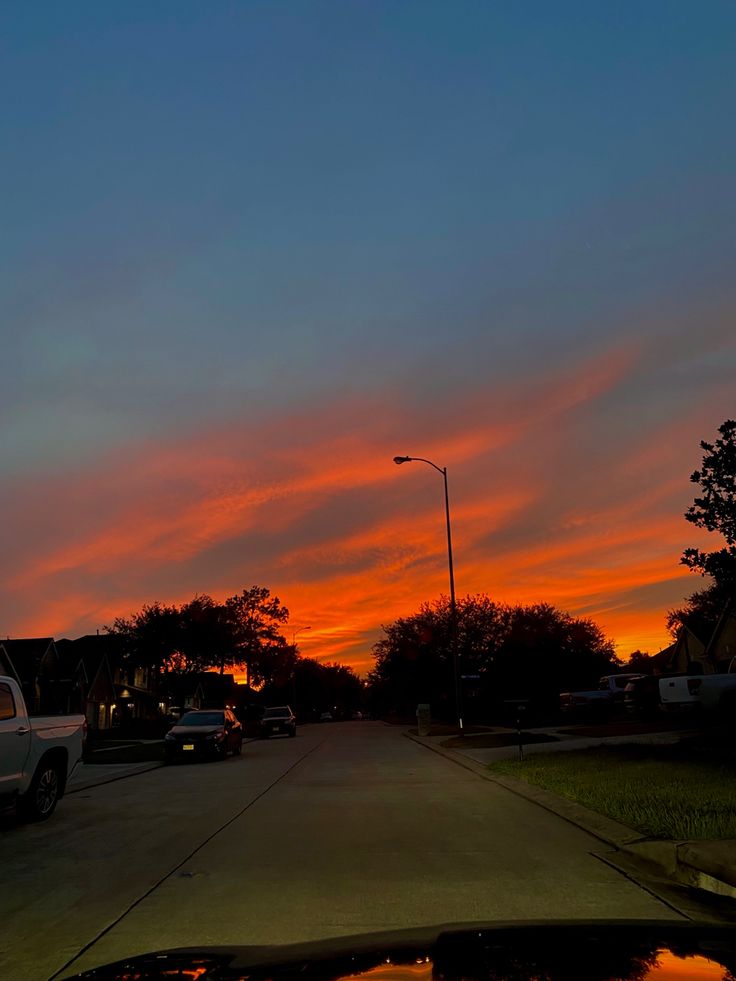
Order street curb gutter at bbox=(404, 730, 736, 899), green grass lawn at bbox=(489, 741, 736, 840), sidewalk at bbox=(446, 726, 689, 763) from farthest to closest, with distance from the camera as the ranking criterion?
sidewalk at bbox=(446, 726, 689, 763) < green grass lawn at bbox=(489, 741, 736, 840) < street curb gutter at bbox=(404, 730, 736, 899)

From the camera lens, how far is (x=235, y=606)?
80625 millimetres

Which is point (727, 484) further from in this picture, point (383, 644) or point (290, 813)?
point (383, 644)

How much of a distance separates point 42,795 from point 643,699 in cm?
2774

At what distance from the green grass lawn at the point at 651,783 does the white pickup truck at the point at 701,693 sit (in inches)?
243

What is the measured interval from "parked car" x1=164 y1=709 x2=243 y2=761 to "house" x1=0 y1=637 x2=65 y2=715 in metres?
28.9

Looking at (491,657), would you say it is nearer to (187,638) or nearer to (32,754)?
(187,638)

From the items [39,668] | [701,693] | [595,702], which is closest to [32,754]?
[701,693]

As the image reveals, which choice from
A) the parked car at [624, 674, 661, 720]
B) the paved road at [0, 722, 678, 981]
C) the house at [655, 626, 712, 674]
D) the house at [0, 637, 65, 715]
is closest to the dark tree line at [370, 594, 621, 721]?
the house at [655, 626, 712, 674]

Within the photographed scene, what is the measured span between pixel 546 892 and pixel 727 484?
2692cm

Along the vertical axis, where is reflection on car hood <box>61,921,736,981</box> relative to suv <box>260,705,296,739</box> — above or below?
below

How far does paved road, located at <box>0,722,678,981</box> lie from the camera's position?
18.7 ft

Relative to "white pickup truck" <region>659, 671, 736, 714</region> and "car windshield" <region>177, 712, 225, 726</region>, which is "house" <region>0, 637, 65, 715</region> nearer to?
"car windshield" <region>177, 712, 225, 726</region>

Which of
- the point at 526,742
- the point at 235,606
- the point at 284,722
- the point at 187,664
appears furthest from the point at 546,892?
the point at 235,606

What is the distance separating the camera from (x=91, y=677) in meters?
59.0
